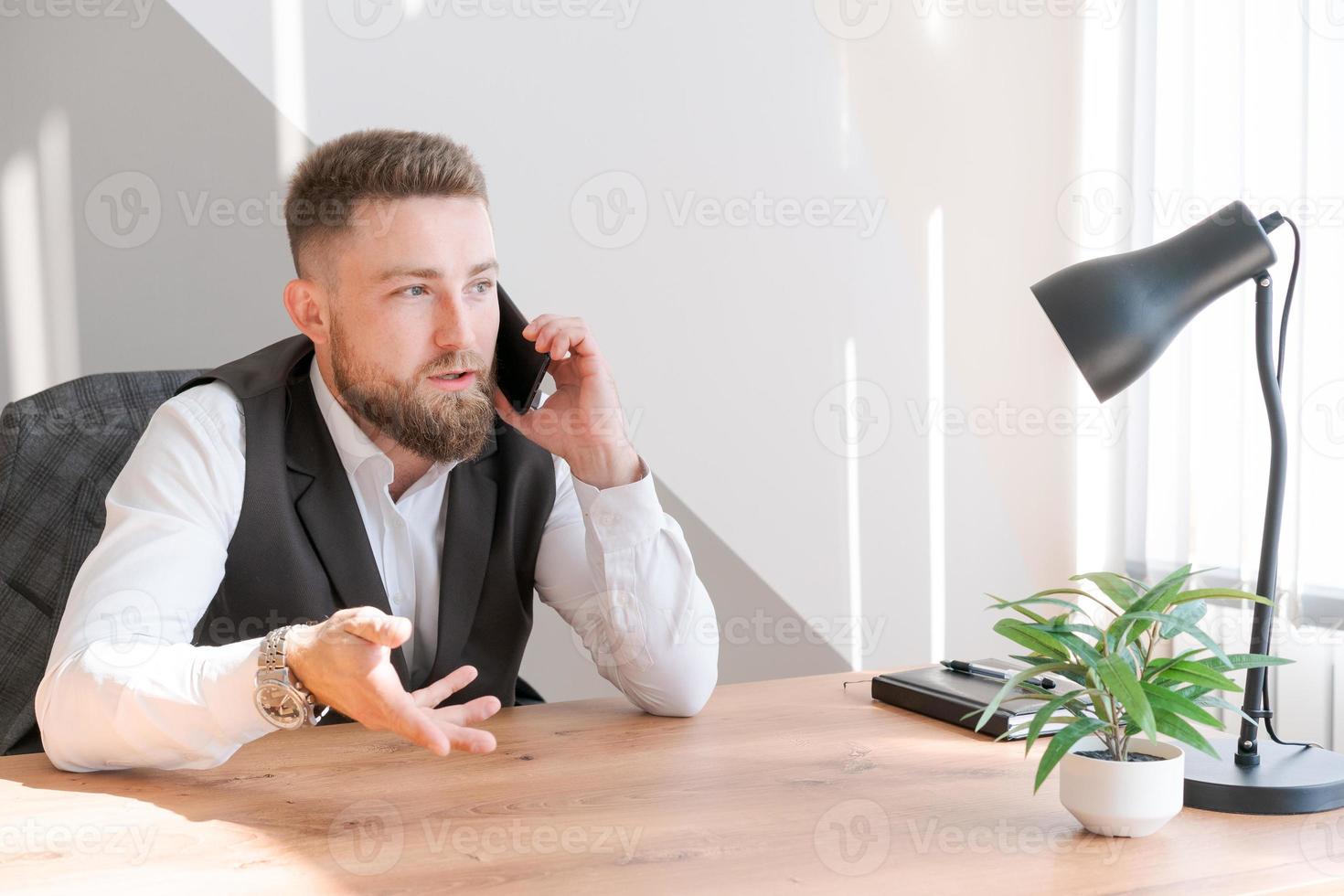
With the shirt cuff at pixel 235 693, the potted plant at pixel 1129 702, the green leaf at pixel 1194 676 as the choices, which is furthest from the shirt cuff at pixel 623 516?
the green leaf at pixel 1194 676

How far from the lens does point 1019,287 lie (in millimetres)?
3174

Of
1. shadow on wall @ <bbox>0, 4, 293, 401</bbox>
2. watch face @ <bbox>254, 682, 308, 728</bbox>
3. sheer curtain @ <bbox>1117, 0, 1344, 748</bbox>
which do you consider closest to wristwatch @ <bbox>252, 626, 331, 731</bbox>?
watch face @ <bbox>254, 682, 308, 728</bbox>

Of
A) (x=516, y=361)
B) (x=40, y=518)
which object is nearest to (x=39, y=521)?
(x=40, y=518)

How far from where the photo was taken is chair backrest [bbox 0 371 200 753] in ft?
5.63

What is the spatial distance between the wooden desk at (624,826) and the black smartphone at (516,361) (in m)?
0.56

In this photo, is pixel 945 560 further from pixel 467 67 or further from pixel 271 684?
pixel 271 684

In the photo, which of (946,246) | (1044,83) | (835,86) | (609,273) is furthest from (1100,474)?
(609,273)

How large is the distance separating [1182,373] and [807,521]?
3.24 feet

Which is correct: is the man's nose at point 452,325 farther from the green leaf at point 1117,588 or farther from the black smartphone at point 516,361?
the green leaf at point 1117,588

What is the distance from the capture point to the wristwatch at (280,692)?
111cm

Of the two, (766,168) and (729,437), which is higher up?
(766,168)

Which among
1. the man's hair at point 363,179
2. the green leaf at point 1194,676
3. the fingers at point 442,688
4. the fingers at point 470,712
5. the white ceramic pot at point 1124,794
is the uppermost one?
the man's hair at point 363,179

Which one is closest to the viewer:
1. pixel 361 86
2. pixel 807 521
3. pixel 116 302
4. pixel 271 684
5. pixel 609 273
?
pixel 271 684

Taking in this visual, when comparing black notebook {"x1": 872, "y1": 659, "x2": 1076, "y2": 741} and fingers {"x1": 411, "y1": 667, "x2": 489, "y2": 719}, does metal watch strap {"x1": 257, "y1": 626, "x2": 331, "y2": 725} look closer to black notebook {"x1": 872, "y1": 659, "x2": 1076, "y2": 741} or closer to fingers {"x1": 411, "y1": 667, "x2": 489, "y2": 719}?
fingers {"x1": 411, "y1": 667, "x2": 489, "y2": 719}
